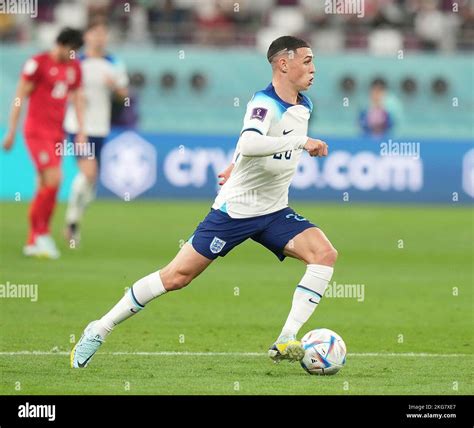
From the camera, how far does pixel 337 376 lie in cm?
934

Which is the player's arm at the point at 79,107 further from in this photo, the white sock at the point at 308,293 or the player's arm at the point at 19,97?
the white sock at the point at 308,293

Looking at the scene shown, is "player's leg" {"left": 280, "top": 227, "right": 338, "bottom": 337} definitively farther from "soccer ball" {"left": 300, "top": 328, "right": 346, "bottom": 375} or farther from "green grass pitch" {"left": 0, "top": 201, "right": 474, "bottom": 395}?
"green grass pitch" {"left": 0, "top": 201, "right": 474, "bottom": 395}

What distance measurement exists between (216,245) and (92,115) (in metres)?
10.5

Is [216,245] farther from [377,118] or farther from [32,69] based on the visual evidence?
[377,118]

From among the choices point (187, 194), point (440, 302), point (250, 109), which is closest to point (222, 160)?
point (187, 194)

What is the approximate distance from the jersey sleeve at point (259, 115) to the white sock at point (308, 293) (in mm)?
1070

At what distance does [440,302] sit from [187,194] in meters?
12.1

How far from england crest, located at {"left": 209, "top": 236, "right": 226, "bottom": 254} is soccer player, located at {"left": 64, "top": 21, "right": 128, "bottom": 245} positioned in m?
8.54

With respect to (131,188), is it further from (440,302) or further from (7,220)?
(440,302)

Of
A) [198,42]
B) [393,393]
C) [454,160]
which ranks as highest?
[198,42]

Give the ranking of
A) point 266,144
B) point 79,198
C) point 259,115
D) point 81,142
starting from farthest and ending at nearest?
point 79,198 < point 81,142 < point 259,115 < point 266,144

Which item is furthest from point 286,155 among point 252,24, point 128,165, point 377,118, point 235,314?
point 252,24

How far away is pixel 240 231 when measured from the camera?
9594mm
